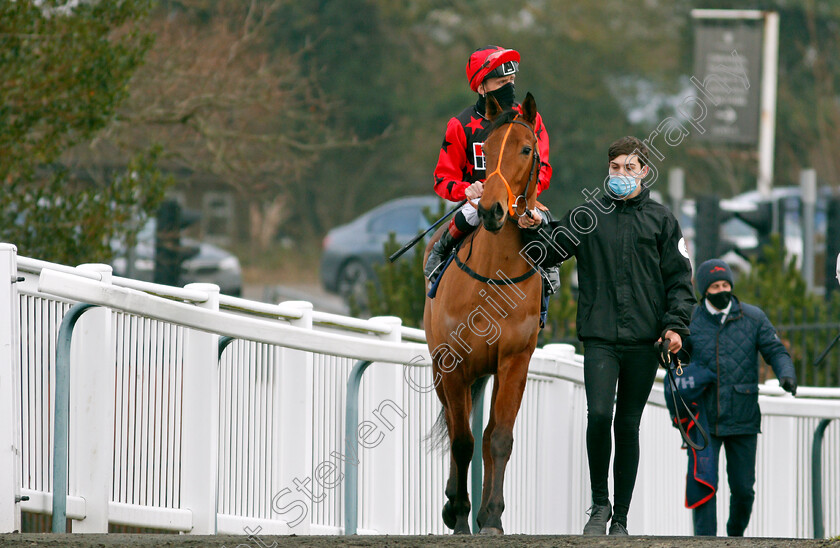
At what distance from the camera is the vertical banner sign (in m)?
16.4

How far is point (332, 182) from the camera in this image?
40625mm

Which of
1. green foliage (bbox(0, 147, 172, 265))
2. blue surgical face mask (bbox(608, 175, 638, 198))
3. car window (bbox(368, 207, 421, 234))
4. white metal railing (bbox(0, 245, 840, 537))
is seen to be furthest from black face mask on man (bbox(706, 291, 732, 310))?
car window (bbox(368, 207, 421, 234))

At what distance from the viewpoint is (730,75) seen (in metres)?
16.8

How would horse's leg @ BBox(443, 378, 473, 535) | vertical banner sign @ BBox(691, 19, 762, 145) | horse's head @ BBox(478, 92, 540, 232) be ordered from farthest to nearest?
1. vertical banner sign @ BBox(691, 19, 762, 145)
2. horse's leg @ BBox(443, 378, 473, 535)
3. horse's head @ BBox(478, 92, 540, 232)

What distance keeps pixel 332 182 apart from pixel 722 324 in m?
33.4

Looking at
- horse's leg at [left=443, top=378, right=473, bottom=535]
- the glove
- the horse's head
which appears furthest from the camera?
the glove

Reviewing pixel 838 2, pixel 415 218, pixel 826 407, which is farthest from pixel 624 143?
pixel 838 2

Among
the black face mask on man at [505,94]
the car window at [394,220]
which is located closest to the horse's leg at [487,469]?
the black face mask on man at [505,94]

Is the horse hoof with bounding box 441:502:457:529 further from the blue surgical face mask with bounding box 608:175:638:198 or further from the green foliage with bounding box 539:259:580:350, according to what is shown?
the green foliage with bounding box 539:259:580:350

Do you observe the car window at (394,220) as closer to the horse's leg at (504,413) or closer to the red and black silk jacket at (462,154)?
the red and black silk jacket at (462,154)

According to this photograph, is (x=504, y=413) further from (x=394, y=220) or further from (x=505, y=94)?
(x=394, y=220)

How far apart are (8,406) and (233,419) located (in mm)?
1233

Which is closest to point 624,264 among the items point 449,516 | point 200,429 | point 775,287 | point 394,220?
point 449,516

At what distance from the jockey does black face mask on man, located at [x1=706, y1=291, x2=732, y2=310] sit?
Answer: 1674mm
